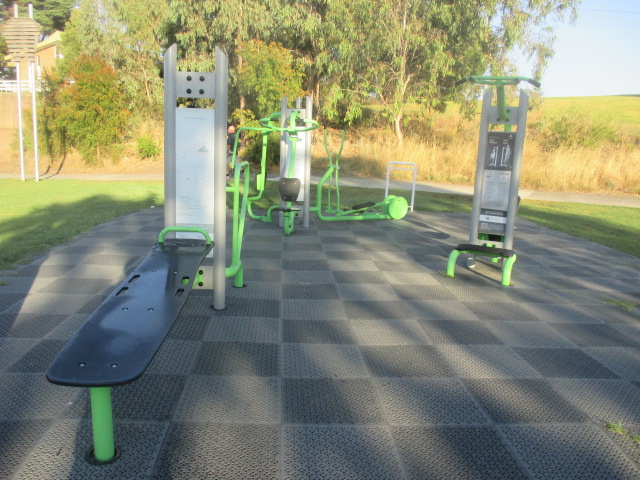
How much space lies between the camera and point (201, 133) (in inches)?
165

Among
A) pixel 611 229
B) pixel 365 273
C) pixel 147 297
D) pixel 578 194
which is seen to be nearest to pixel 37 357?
pixel 147 297

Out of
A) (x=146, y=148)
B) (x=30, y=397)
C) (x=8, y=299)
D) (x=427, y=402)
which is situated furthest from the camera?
(x=146, y=148)

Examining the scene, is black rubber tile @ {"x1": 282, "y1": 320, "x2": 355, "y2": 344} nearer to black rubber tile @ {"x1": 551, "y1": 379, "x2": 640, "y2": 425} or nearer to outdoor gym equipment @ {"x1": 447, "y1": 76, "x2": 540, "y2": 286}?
black rubber tile @ {"x1": 551, "y1": 379, "x2": 640, "y2": 425}

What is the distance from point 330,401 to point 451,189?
462 inches

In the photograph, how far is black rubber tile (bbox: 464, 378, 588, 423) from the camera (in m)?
2.86

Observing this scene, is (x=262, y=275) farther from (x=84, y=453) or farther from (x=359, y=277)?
(x=84, y=453)

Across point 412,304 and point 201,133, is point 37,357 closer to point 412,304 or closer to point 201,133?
point 201,133

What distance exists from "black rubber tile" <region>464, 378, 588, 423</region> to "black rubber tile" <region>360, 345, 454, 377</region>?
0.24 m

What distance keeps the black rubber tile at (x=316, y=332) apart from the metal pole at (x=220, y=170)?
67cm

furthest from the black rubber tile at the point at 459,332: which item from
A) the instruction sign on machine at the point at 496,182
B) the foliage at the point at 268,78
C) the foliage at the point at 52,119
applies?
the foliage at the point at 52,119

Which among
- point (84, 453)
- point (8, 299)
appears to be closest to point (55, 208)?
point (8, 299)

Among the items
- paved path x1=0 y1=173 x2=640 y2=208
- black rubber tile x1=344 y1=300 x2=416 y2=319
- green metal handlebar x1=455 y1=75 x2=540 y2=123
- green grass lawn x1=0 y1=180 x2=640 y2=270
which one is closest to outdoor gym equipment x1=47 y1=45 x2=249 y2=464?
black rubber tile x1=344 y1=300 x2=416 y2=319

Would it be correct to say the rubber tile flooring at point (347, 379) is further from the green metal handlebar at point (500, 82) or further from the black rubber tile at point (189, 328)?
the green metal handlebar at point (500, 82)

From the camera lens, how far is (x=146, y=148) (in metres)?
16.9
